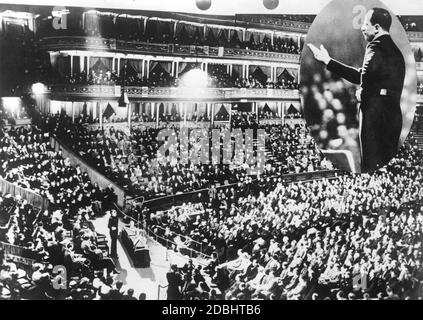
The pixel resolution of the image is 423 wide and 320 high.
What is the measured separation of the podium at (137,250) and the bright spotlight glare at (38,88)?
4.82ft

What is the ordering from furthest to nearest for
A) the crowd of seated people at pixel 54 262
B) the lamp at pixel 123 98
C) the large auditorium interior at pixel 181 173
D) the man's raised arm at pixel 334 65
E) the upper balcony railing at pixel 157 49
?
the man's raised arm at pixel 334 65
the lamp at pixel 123 98
the upper balcony railing at pixel 157 49
the large auditorium interior at pixel 181 173
the crowd of seated people at pixel 54 262

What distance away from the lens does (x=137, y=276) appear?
15.1ft

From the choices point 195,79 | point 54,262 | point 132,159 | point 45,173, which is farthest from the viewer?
point 195,79

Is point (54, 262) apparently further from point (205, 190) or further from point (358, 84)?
point (358, 84)

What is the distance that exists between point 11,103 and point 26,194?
0.82 metres

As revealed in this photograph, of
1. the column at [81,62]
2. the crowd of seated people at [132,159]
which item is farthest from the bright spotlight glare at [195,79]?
the column at [81,62]

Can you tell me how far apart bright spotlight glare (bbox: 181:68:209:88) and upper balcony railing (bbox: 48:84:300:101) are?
0.16ft

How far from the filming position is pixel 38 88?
473 centimetres

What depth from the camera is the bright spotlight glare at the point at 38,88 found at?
471 centimetres

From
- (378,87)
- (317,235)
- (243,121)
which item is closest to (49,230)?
(243,121)

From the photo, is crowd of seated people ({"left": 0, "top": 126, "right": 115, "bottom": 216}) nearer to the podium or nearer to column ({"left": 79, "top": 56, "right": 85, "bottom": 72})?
the podium

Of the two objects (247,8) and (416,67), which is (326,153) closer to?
(416,67)

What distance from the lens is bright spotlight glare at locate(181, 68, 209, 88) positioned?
16.0 feet

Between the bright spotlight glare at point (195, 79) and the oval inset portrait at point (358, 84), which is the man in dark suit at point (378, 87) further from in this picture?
the bright spotlight glare at point (195, 79)
